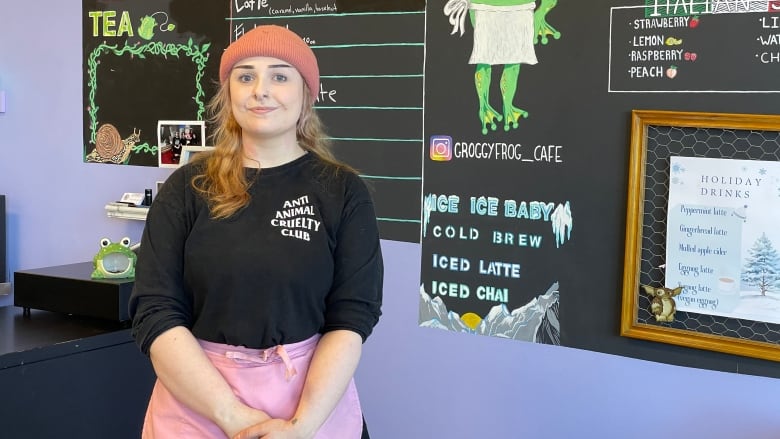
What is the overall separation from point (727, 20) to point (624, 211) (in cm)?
50

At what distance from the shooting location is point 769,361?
196 centimetres

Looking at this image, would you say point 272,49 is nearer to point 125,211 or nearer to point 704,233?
point 704,233

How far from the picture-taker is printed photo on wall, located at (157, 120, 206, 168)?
2.88 m

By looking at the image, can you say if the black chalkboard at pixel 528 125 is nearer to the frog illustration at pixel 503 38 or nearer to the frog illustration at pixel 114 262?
the frog illustration at pixel 503 38

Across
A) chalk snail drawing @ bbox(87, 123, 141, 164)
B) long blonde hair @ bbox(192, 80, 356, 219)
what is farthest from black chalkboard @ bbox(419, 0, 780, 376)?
chalk snail drawing @ bbox(87, 123, 141, 164)

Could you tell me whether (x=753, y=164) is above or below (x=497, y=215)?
above

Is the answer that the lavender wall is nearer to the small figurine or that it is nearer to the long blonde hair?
the small figurine

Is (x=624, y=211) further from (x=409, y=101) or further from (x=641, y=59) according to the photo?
(x=409, y=101)

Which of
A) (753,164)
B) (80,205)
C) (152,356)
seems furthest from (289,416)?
(80,205)

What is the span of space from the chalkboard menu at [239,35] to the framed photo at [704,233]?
0.65 meters

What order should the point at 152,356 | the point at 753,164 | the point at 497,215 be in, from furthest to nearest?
the point at 497,215
the point at 753,164
the point at 152,356

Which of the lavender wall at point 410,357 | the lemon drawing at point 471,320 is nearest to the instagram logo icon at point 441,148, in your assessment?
the lavender wall at point 410,357

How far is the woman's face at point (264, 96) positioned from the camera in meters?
1.39

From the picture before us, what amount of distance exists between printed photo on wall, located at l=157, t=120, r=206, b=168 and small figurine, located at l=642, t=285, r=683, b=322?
1560 mm
